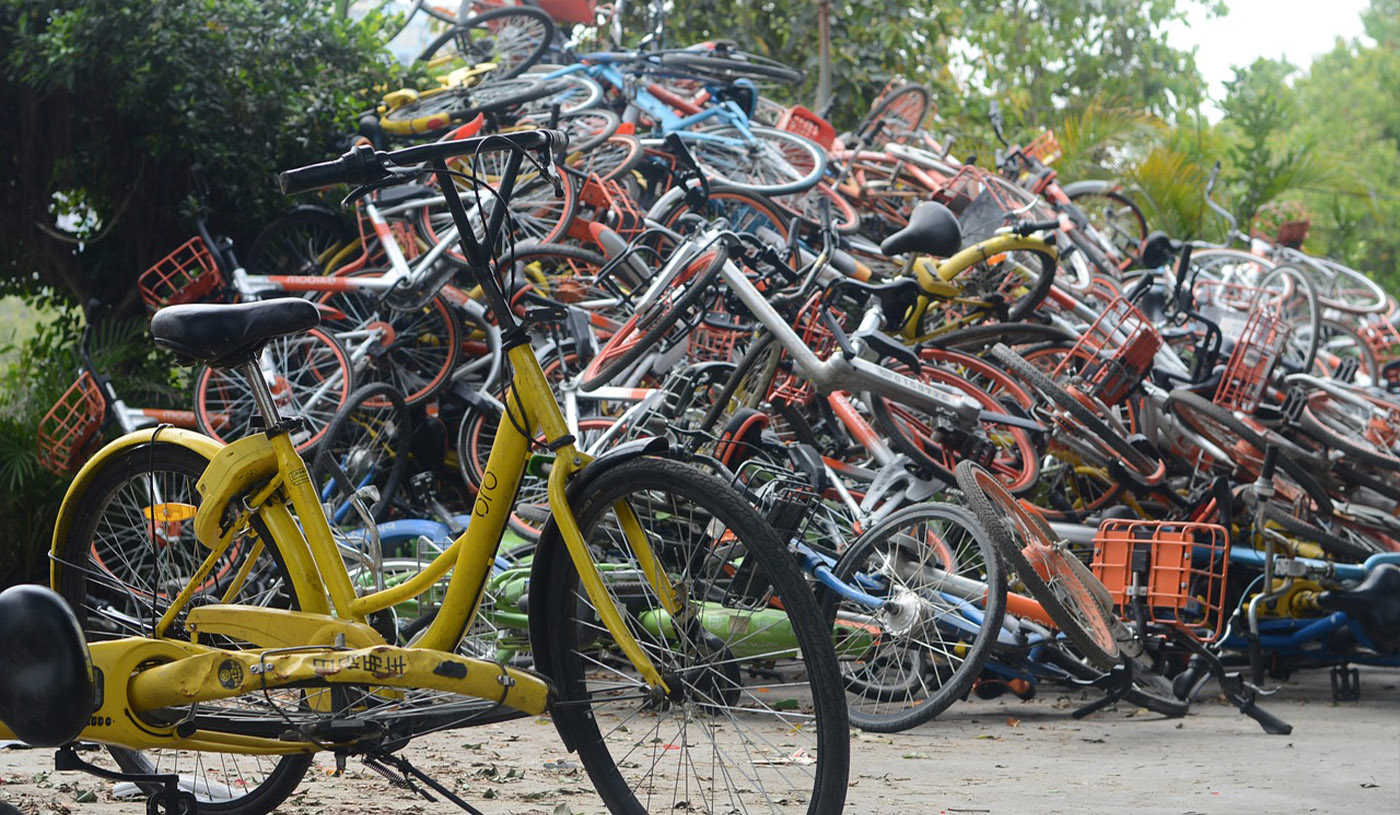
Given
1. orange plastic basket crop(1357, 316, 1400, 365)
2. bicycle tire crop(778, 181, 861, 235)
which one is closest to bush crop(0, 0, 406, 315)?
bicycle tire crop(778, 181, 861, 235)

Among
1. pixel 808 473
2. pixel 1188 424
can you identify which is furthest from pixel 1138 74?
pixel 808 473

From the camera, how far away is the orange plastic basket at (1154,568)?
18.1 feet

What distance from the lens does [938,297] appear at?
6.50 meters

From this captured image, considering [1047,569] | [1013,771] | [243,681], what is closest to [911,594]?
[1047,569]

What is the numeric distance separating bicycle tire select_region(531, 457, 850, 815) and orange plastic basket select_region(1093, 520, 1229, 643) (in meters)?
2.71

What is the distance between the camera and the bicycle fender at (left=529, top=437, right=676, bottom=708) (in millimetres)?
3000

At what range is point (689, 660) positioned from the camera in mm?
2998

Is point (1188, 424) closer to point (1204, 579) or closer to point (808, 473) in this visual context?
point (1204, 579)

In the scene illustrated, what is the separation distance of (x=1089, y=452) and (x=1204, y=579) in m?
0.74

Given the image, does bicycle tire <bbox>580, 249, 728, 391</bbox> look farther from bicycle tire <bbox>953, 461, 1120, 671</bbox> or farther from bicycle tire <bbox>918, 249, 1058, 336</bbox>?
bicycle tire <bbox>953, 461, 1120, 671</bbox>

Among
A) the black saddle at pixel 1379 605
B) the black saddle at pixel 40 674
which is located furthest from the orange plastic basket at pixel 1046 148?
the black saddle at pixel 40 674

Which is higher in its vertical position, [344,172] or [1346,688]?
[344,172]

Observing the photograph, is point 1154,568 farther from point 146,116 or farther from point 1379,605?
point 146,116

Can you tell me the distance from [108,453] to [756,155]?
5513 millimetres
